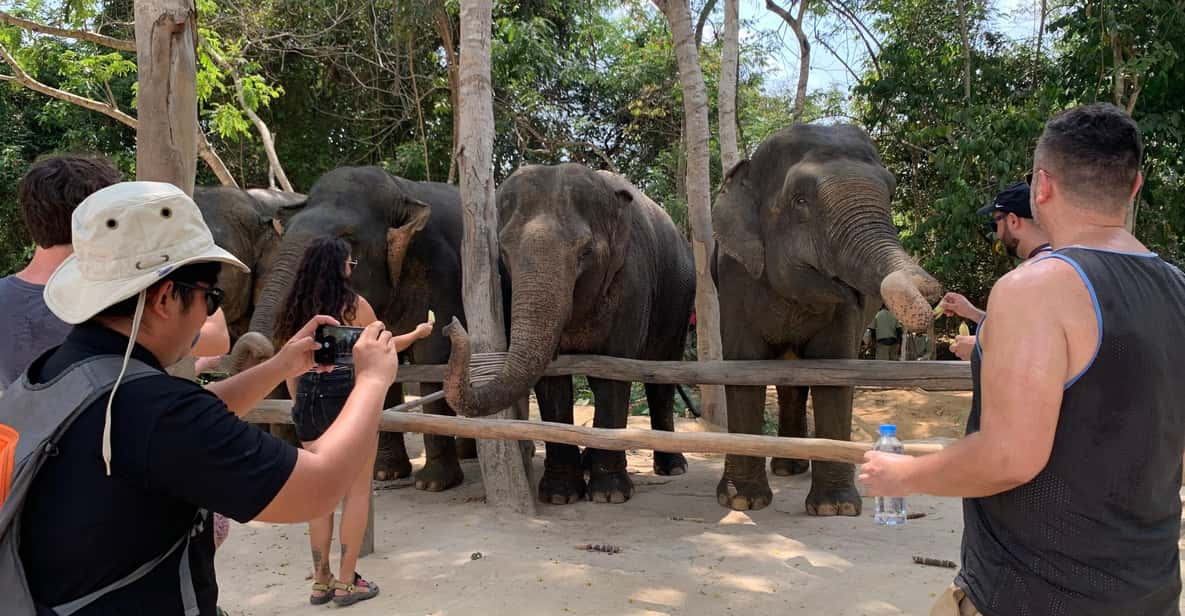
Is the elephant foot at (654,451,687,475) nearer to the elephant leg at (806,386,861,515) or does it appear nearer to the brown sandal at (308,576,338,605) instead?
the elephant leg at (806,386,861,515)

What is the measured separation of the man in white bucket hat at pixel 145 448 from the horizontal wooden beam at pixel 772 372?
432 centimetres

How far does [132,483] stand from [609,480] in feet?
17.4

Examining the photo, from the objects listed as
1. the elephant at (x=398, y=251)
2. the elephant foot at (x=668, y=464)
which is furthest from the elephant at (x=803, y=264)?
the elephant at (x=398, y=251)

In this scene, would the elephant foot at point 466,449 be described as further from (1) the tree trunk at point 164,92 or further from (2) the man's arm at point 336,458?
(2) the man's arm at point 336,458

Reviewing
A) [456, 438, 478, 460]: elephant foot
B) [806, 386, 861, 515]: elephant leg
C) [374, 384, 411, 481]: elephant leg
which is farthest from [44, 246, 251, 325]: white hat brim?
[456, 438, 478, 460]: elephant foot

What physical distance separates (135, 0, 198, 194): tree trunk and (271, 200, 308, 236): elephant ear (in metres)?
2.78

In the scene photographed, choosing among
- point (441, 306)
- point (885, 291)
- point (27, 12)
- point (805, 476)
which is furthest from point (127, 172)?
point (885, 291)

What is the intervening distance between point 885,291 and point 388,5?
438 inches

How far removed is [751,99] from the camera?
18109 mm

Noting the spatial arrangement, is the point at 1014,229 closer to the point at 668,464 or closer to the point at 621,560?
the point at 621,560

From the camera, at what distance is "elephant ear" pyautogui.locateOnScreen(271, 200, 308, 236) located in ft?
23.4

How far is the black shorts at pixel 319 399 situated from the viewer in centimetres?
438

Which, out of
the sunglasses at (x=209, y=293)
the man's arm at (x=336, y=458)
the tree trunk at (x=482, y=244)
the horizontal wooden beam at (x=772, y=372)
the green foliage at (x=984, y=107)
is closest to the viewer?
the man's arm at (x=336, y=458)

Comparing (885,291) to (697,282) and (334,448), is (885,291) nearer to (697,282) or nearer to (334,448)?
(334,448)
